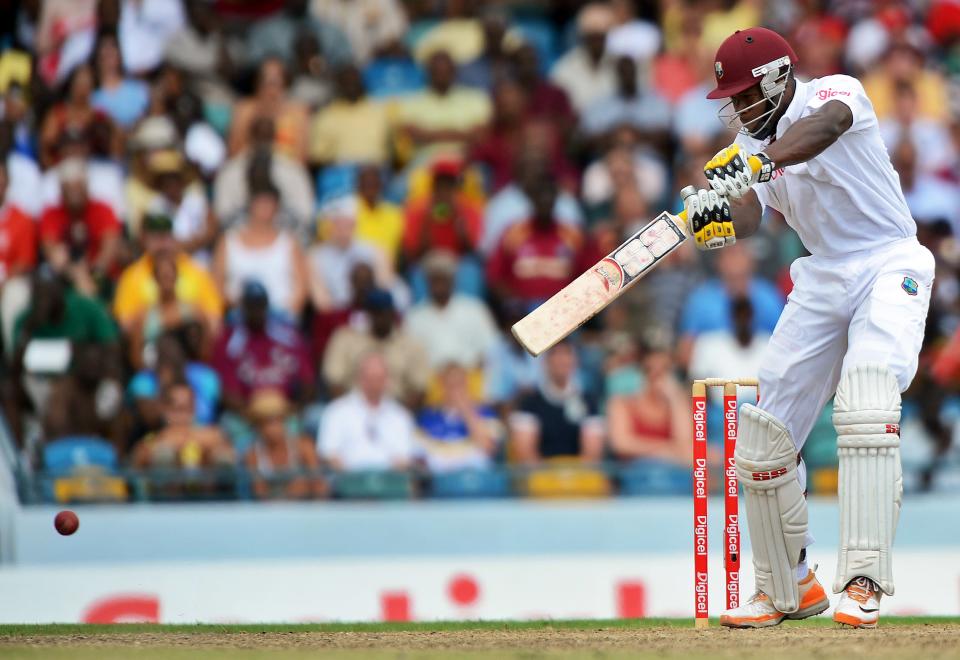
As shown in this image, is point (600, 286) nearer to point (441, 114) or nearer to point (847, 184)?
point (847, 184)

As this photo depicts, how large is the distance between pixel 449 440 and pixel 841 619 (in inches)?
158

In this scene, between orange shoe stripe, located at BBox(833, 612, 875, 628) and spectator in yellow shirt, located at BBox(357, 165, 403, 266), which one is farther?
spectator in yellow shirt, located at BBox(357, 165, 403, 266)

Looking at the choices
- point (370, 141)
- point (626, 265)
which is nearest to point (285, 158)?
point (370, 141)

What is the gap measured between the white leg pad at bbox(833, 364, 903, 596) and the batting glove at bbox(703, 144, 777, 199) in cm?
70

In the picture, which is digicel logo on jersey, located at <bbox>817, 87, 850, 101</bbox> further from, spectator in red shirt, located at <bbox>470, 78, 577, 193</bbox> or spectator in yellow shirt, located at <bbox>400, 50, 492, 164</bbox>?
spectator in yellow shirt, located at <bbox>400, 50, 492, 164</bbox>

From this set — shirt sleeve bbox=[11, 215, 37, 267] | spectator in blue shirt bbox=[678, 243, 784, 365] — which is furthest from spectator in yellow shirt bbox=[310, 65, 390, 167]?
spectator in blue shirt bbox=[678, 243, 784, 365]

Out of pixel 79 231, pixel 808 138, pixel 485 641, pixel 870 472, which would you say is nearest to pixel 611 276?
pixel 808 138

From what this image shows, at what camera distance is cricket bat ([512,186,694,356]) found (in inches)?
218

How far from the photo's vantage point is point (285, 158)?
1055cm

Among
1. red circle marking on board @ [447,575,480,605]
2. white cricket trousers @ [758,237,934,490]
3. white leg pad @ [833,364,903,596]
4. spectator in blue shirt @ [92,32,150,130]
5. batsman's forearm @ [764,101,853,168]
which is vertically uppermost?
spectator in blue shirt @ [92,32,150,130]

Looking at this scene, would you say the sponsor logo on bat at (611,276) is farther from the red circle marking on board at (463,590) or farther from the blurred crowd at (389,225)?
the blurred crowd at (389,225)

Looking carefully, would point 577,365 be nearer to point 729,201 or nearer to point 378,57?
point 378,57

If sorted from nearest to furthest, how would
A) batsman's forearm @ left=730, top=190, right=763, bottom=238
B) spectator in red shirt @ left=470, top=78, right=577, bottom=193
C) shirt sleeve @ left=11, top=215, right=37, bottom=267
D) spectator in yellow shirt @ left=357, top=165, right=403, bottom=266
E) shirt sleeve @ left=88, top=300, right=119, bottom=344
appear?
batsman's forearm @ left=730, top=190, right=763, bottom=238, shirt sleeve @ left=88, top=300, right=119, bottom=344, shirt sleeve @ left=11, top=215, right=37, bottom=267, spectator in yellow shirt @ left=357, top=165, right=403, bottom=266, spectator in red shirt @ left=470, top=78, right=577, bottom=193

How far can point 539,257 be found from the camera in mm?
9977
